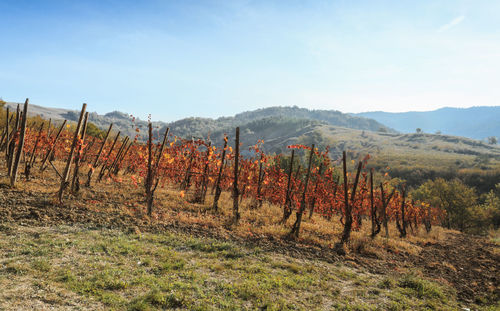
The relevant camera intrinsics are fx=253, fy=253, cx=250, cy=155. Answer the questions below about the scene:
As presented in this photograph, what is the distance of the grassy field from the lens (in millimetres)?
5027

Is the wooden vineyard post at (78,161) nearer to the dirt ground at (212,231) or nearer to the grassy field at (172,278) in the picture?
the dirt ground at (212,231)

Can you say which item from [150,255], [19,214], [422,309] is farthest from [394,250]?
[19,214]

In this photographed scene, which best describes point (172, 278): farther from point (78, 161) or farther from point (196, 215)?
point (78, 161)

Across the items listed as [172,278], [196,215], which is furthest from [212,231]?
[172,278]

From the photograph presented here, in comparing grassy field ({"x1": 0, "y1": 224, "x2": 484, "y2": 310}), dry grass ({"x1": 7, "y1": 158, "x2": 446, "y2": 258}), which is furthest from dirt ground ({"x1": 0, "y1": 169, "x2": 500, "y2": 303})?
grassy field ({"x1": 0, "y1": 224, "x2": 484, "y2": 310})

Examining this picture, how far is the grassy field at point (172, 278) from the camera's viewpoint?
5.03 m

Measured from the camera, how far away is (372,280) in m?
8.25

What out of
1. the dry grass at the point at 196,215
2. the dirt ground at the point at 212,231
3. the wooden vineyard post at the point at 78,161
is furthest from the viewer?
the dry grass at the point at 196,215

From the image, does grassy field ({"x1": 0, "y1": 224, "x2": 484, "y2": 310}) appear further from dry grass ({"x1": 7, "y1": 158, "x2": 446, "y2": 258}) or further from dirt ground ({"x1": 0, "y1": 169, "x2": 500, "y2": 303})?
dry grass ({"x1": 7, "y1": 158, "x2": 446, "y2": 258})

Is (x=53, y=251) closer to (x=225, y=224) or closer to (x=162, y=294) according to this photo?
(x=162, y=294)

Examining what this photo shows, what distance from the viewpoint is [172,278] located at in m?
6.22

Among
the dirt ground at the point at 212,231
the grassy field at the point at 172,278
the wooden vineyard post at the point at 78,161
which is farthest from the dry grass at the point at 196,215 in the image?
the grassy field at the point at 172,278

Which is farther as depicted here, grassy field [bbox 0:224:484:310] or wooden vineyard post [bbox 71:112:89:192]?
wooden vineyard post [bbox 71:112:89:192]

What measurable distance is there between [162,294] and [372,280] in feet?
21.8
